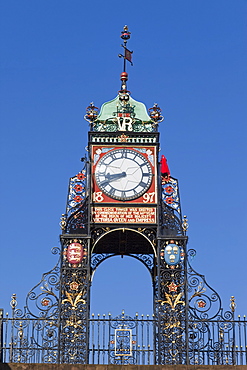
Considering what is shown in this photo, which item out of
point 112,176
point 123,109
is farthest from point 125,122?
point 112,176

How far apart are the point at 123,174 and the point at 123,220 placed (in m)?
1.49

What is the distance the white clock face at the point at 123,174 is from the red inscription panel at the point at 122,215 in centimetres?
41

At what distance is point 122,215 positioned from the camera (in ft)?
130

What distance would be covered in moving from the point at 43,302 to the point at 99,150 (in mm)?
5161

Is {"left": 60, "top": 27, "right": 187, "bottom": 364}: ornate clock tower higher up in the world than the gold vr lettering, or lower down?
lower down

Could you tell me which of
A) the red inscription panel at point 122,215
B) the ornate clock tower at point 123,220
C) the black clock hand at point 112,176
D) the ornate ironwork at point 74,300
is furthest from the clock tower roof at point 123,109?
the ornate ironwork at point 74,300

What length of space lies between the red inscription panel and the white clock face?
1.35ft

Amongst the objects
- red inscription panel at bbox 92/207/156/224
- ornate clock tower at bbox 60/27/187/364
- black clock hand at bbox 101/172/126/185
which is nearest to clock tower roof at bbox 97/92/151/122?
ornate clock tower at bbox 60/27/187/364

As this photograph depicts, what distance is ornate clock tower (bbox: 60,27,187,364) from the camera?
38.3m

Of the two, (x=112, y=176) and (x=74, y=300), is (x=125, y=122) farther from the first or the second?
(x=74, y=300)

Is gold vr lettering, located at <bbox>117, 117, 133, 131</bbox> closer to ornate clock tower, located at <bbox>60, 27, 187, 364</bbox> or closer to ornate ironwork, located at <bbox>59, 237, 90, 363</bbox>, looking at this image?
ornate clock tower, located at <bbox>60, 27, 187, 364</bbox>

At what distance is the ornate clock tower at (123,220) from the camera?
38281mm

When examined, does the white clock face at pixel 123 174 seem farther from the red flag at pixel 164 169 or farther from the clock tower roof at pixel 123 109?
the clock tower roof at pixel 123 109


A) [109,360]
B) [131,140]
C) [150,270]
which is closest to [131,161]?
[131,140]
